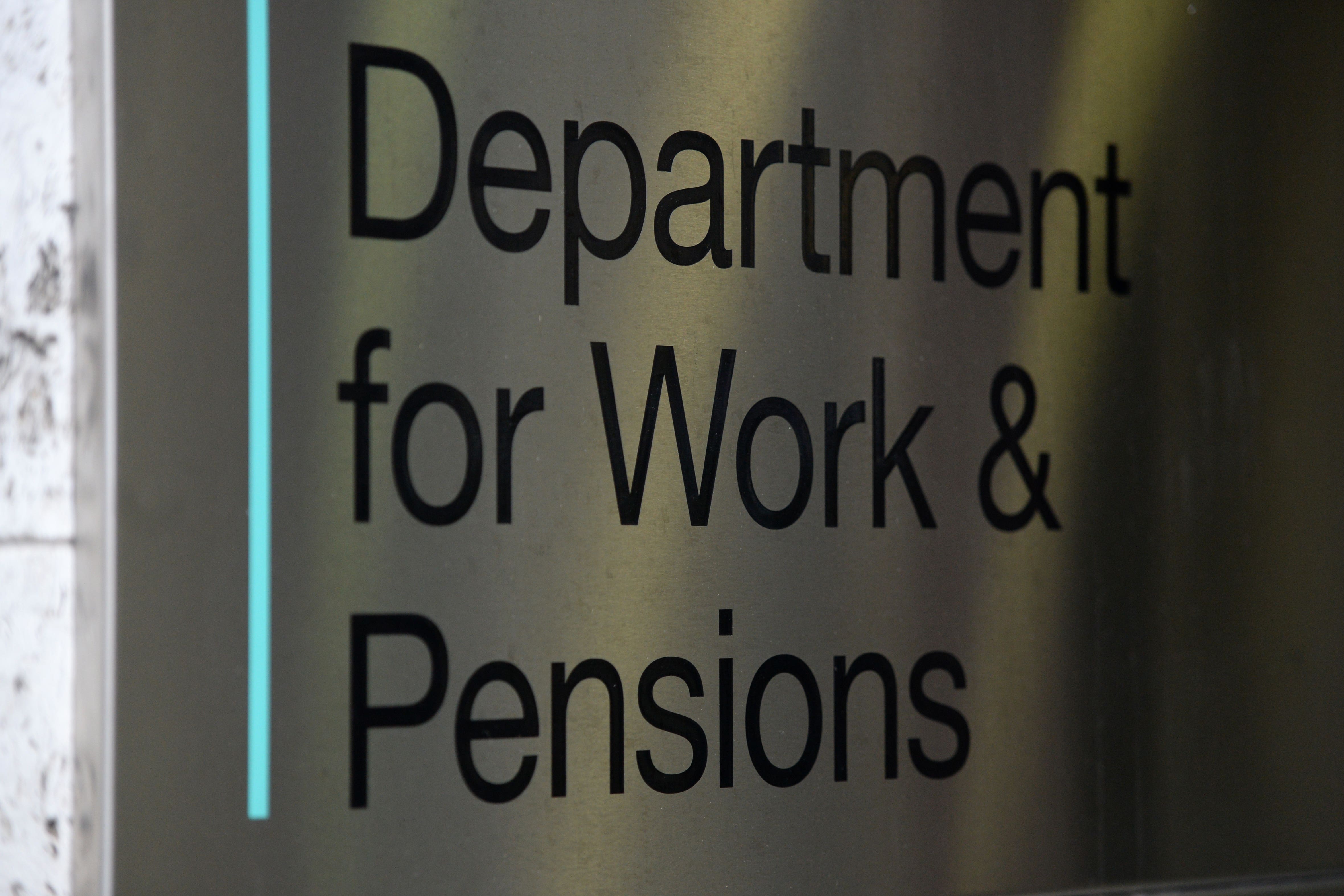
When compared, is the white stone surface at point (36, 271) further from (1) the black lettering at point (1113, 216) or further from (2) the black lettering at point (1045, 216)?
(1) the black lettering at point (1113, 216)

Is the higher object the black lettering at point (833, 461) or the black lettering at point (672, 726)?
the black lettering at point (833, 461)

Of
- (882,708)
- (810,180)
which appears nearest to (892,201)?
(810,180)

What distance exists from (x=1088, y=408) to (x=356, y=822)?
98cm

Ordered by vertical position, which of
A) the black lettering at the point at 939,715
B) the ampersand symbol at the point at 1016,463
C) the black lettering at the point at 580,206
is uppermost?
the black lettering at the point at 580,206

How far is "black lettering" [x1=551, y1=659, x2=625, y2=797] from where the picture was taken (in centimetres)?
127

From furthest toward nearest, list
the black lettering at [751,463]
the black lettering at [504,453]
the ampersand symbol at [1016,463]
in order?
the ampersand symbol at [1016,463]
the black lettering at [751,463]
the black lettering at [504,453]

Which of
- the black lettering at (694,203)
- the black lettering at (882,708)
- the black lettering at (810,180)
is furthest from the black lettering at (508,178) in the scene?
the black lettering at (882,708)

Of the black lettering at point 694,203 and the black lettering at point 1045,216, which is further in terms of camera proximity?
the black lettering at point 1045,216

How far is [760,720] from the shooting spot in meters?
1.36

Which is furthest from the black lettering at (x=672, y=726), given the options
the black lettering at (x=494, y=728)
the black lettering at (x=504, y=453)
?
the black lettering at (x=504, y=453)

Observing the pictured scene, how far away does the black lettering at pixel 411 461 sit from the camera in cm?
123

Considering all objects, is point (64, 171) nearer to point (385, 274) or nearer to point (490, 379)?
point (385, 274)

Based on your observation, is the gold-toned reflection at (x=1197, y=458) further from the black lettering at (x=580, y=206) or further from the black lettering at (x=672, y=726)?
the black lettering at (x=580, y=206)

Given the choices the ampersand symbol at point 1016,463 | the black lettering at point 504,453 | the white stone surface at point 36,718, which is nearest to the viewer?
the white stone surface at point 36,718
